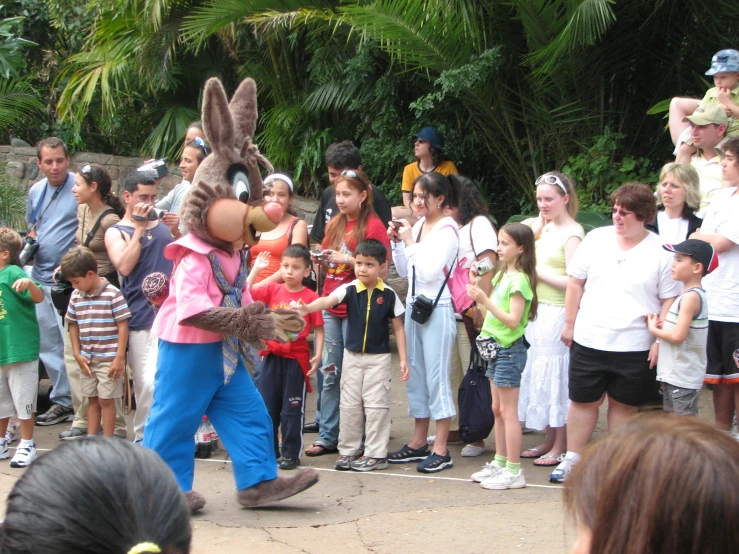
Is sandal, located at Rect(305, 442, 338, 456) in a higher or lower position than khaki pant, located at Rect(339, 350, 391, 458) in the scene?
lower

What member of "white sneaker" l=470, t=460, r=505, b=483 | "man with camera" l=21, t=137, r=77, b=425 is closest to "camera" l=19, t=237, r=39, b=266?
"man with camera" l=21, t=137, r=77, b=425

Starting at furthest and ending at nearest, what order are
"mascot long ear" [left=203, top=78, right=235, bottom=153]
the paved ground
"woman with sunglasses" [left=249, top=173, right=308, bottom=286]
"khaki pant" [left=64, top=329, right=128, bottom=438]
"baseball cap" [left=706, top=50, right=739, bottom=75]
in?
1. "baseball cap" [left=706, top=50, right=739, bottom=75]
2. "khaki pant" [left=64, top=329, right=128, bottom=438]
3. "woman with sunglasses" [left=249, top=173, right=308, bottom=286]
4. "mascot long ear" [left=203, top=78, right=235, bottom=153]
5. the paved ground

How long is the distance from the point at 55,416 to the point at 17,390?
40.9 inches

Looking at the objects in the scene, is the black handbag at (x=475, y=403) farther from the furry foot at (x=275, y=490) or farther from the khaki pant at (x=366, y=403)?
the furry foot at (x=275, y=490)

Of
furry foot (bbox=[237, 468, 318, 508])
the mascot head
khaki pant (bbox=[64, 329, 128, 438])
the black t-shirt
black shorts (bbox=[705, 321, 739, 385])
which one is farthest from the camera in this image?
the black t-shirt

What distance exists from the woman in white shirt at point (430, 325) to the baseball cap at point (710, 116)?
73.7 inches

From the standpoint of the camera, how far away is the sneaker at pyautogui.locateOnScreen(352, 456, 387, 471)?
5562 millimetres

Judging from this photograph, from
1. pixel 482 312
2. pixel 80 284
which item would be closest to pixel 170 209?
pixel 80 284

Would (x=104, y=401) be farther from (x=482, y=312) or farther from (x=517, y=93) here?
(x=517, y=93)

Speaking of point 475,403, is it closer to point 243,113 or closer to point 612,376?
point 612,376

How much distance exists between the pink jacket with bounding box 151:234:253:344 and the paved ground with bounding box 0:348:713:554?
1037mm

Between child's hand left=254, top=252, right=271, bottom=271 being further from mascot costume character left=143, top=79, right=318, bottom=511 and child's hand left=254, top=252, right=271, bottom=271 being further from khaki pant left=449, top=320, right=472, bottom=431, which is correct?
khaki pant left=449, top=320, right=472, bottom=431

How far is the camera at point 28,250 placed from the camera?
670 centimetres

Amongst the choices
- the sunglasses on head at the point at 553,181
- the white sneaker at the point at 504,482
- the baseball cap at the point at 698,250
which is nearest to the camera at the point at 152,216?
the sunglasses on head at the point at 553,181
